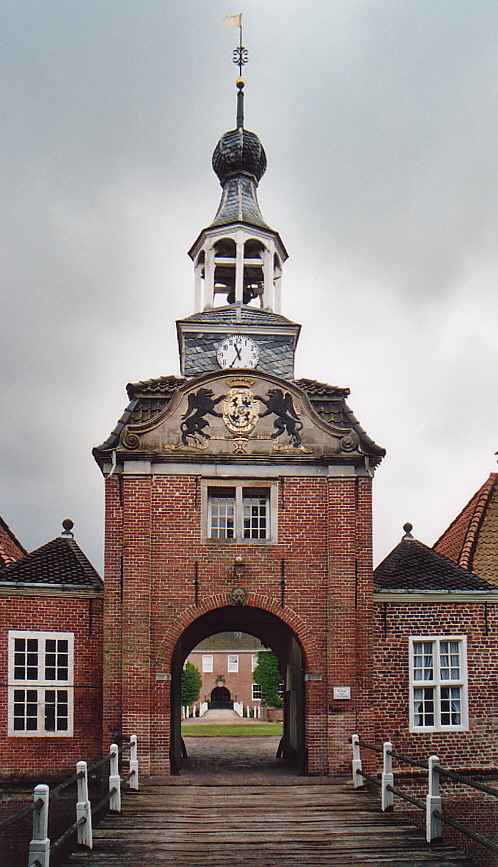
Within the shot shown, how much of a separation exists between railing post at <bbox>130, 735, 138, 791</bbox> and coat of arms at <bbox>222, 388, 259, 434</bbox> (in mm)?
6414

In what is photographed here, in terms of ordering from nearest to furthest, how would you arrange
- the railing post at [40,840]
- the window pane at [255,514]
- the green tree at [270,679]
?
the railing post at [40,840] < the window pane at [255,514] < the green tree at [270,679]

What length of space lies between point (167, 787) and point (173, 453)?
6421 millimetres

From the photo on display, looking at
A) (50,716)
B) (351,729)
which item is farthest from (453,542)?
(50,716)

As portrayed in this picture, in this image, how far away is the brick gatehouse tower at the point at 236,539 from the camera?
58.1 feet

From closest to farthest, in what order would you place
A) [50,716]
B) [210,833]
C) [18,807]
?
[210,833] → [18,807] → [50,716]

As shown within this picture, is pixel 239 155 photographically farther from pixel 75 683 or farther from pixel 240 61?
pixel 75 683

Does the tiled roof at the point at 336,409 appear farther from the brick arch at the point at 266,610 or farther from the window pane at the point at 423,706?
the window pane at the point at 423,706

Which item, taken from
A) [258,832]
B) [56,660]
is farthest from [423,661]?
[56,660]

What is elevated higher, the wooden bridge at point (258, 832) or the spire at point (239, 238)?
the spire at point (239, 238)

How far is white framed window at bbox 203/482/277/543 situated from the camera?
60.3ft

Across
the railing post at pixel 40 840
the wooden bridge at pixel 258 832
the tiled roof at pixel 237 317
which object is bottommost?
the wooden bridge at pixel 258 832

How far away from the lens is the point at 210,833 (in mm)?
13328

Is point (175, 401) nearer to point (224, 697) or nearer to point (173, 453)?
point (173, 453)

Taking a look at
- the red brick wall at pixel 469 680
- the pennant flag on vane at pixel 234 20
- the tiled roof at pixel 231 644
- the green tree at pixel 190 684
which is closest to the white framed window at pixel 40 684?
the red brick wall at pixel 469 680
